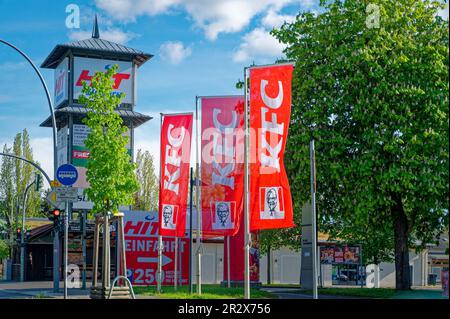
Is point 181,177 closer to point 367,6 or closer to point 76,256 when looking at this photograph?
point 367,6

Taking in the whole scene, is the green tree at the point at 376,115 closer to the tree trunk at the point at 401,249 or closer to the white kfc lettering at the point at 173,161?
the tree trunk at the point at 401,249

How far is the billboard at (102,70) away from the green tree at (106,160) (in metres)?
32.7

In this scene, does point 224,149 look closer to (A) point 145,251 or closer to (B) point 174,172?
(B) point 174,172

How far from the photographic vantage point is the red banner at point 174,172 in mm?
29650

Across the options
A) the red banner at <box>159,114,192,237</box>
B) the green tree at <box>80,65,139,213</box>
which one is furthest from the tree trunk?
the green tree at <box>80,65,139,213</box>

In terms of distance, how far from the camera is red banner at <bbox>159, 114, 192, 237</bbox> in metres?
29.6

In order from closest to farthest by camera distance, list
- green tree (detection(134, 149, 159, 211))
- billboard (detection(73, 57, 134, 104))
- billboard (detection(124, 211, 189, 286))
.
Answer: billboard (detection(124, 211, 189, 286)) < billboard (detection(73, 57, 134, 104)) < green tree (detection(134, 149, 159, 211))

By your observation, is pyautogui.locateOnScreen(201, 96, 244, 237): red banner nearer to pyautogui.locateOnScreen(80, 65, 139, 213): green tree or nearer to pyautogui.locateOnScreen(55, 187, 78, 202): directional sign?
pyautogui.locateOnScreen(80, 65, 139, 213): green tree

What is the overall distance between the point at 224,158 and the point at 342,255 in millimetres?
16141

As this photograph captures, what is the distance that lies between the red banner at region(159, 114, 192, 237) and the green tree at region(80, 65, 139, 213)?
7.21 ft

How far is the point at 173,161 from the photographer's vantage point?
97.3ft

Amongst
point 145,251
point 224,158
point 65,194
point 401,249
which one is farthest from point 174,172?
point 145,251
